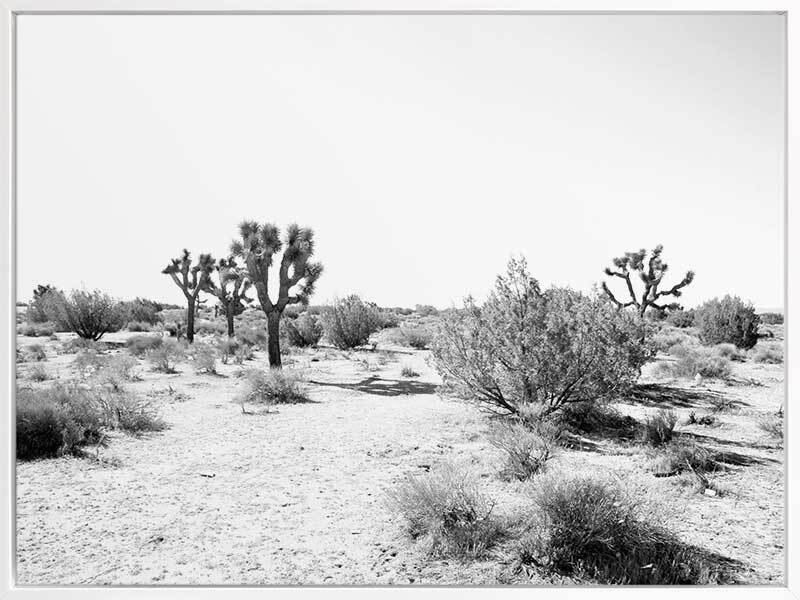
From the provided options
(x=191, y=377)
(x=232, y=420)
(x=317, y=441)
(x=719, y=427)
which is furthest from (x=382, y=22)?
(x=191, y=377)

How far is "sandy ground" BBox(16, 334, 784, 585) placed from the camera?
3.97m

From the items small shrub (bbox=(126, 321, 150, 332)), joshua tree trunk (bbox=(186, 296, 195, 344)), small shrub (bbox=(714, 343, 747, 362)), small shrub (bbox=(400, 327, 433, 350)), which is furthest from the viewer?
small shrub (bbox=(126, 321, 150, 332))

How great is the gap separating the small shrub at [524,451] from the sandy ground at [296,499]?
0.19m

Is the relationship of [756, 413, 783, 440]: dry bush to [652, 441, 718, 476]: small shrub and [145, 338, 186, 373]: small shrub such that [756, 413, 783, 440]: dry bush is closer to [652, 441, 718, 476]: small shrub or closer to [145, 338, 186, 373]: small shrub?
[652, 441, 718, 476]: small shrub

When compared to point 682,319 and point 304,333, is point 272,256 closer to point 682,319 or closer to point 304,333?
point 304,333

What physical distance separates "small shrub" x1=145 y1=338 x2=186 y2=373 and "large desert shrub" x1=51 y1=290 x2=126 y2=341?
13.1ft

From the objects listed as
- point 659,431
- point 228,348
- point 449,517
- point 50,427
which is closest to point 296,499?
point 449,517

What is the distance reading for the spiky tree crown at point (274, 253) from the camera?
1509cm

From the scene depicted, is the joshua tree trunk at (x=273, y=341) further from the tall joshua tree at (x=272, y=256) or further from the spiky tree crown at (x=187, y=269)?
the spiky tree crown at (x=187, y=269)

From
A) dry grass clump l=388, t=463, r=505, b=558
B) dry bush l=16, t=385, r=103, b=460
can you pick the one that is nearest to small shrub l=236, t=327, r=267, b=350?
dry bush l=16, t=385, r=103, b=460

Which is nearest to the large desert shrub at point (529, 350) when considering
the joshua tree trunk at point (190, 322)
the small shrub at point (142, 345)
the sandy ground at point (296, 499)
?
the sandy ground at point (296, 499)

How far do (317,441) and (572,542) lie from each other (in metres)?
4.15

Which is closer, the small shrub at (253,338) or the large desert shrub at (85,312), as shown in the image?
the large desert shrub at (85,312)

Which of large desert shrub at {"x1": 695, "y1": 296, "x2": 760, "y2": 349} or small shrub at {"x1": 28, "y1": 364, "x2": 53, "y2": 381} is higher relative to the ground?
large desert shrub at {"x1": 695, "y1": 296, "x2": 760, "y2": 349}
